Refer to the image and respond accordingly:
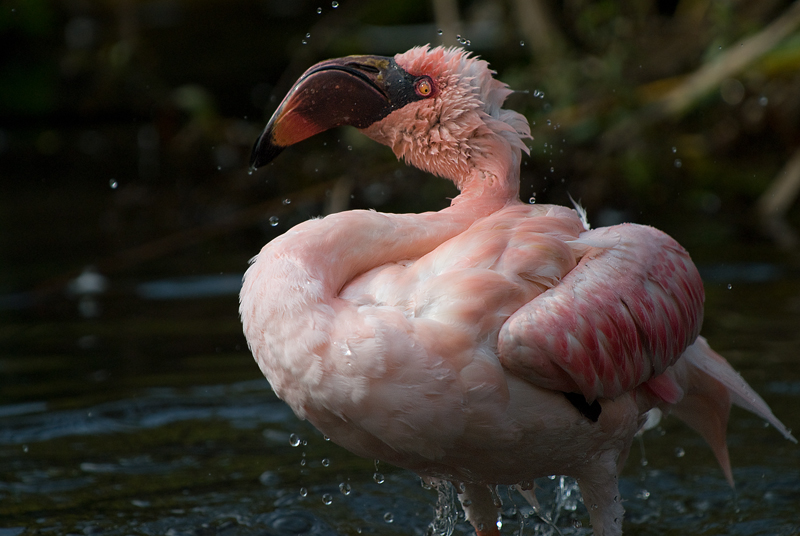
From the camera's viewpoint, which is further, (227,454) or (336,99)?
(227,454)

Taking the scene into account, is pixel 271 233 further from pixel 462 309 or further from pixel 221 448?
pixel 462 309

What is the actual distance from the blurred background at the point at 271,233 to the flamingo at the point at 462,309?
2.12 feet

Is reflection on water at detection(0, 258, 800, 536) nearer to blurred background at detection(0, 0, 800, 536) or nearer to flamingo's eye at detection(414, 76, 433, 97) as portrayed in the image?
blurred background at detection(0, 0, 800, 536)

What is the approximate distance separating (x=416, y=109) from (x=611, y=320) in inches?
34.4

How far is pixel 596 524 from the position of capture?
2.92 meters

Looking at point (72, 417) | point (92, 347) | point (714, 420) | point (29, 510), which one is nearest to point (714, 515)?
point (714, 420)

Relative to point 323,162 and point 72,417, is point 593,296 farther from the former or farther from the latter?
point 323,162

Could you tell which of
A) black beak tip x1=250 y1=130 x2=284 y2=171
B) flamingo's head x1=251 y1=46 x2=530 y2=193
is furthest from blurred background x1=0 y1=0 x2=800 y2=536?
black beak tip x1=250 y1=130 x2=284 y2=171

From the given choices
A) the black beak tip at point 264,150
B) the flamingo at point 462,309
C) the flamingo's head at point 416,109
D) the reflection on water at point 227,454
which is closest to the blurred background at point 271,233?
the reflection on water at point 227,454

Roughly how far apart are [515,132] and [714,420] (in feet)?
5.06

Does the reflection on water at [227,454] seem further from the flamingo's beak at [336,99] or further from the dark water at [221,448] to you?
the flamingo's beak at [336,99]

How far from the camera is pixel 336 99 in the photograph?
109 inches

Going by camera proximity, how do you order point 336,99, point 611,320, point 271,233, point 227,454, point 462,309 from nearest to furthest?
point 462,309, point 611,320, point 336,99, point 227,454, point 271,233

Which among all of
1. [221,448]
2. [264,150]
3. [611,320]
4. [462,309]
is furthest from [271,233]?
[462,309]
